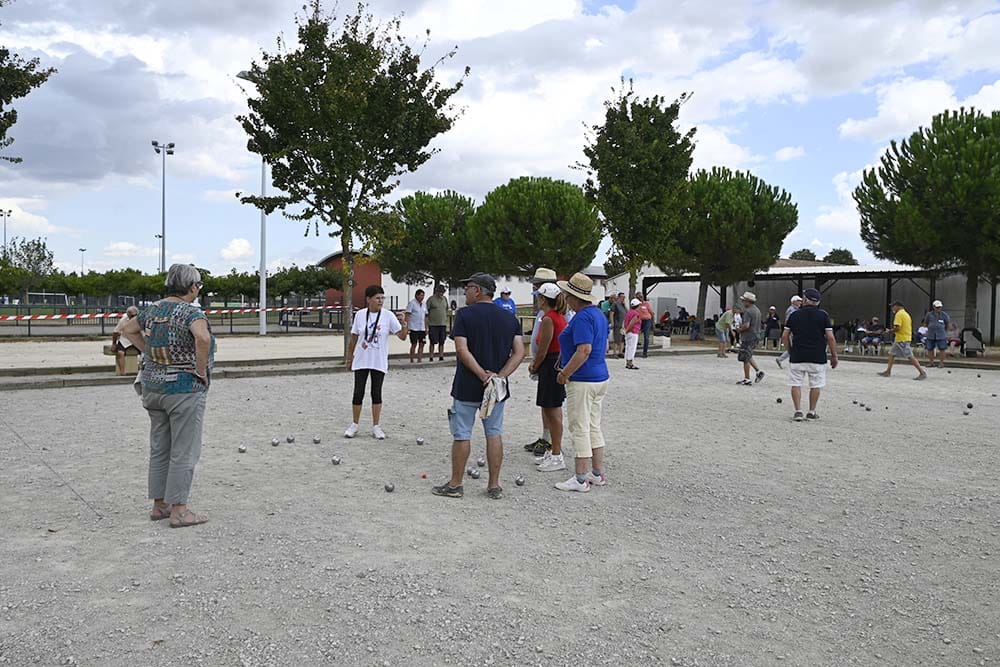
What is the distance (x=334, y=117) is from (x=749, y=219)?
2207cm

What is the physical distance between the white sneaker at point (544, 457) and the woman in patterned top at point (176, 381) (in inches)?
126

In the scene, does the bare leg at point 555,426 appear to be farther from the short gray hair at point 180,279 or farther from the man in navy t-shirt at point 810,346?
the man in navy t-shirt at point 810,346

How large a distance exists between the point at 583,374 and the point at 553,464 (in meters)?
1.23

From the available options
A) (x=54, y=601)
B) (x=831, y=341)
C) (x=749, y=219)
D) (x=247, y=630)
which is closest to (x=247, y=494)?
(x=54, y=601)

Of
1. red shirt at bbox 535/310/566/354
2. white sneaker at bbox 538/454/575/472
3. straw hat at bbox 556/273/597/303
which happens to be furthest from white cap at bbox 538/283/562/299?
white sneaker at bbox 538/454/575/472

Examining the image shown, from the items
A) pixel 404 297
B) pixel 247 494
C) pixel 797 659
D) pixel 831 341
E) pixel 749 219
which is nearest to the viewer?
pixel 797 659

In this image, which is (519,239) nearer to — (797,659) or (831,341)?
(831,341)

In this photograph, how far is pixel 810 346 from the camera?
10.4 metres

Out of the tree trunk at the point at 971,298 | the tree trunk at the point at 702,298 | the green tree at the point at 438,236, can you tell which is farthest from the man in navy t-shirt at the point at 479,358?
the green tree at the point at 438,236

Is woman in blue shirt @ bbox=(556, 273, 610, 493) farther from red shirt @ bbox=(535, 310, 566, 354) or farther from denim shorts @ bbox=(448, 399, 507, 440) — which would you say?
denim shorts @ bbox=(448, 399, 507, 440)

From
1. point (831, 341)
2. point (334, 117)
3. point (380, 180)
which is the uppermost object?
point (334, 117)

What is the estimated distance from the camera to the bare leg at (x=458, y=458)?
6.01 metres

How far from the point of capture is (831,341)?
10117mm

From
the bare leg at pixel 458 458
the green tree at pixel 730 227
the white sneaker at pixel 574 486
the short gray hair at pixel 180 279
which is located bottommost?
the white sneaker at pixel 574 486
